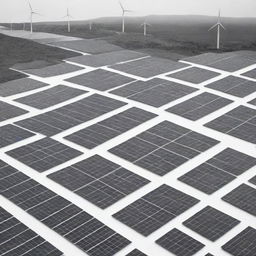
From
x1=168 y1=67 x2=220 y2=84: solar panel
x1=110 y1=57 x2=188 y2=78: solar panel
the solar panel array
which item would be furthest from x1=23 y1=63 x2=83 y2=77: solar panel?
x1=168 y1=67 x2=220 y2=84: solar panel

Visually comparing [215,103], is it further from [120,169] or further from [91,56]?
[91,56]

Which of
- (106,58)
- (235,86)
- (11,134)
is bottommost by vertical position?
(11,134)

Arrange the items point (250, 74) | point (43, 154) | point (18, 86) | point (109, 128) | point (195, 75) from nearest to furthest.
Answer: point (43, 154), point (109, 128), point (18, 86), point (195, 75), point (250, 74)

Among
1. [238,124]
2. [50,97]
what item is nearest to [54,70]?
[50,97]

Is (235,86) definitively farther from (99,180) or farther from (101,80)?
(99,180)

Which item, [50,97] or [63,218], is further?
[50,97]

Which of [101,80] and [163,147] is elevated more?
[101,80]

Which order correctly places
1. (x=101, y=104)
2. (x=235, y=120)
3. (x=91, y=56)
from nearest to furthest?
(x=235, y=120)
(x=101, y=104)
(x=91, y=56)

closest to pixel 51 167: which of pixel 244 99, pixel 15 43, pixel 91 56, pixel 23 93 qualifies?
pixel 23 93
